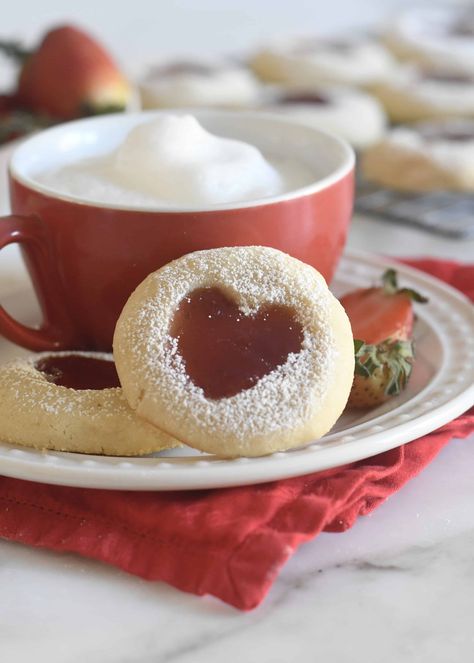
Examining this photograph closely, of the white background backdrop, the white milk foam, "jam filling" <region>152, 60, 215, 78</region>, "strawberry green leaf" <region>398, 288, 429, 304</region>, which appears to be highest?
the white milk foam

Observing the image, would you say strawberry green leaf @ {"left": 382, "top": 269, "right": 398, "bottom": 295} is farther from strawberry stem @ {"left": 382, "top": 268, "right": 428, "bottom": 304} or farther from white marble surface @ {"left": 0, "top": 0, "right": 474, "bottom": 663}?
white marble surface @ {"left": 0, "top": 0, "right": 474, "bottom": 663}

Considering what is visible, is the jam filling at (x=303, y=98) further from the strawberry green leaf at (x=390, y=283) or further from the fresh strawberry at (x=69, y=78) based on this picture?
the strawberry green leaf at (x=390, y=283)

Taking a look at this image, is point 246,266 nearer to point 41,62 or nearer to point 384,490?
point 384,490

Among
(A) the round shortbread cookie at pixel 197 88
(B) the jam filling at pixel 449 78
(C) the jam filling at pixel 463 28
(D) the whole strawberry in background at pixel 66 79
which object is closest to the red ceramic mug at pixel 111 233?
(D) the whole strawberry in background at pixel 66 79

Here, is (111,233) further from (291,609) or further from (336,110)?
(336,110)

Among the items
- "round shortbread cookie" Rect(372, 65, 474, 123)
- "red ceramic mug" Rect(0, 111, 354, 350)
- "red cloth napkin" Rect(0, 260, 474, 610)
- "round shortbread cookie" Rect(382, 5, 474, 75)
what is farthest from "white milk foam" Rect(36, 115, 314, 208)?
"round shortbread cookie" Rect(382, 5, 474, 75)

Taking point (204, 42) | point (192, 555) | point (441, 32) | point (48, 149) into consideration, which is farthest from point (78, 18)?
point (192, 555)

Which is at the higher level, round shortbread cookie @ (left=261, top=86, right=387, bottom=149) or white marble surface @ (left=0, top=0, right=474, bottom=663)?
white marble surface @ (left=0, top=0, right=474, bottom=663)

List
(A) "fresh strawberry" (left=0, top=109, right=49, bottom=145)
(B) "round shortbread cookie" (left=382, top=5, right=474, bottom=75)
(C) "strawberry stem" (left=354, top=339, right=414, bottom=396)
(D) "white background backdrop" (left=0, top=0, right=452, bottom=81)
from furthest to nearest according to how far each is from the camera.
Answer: (D) "white background backdrop" (left=0, top=0, right=452, bottom=81), (B) "round shortbread cookie" (left=382, top=5, right=474, bottom=75), (A) "fresh strawberry" (left=0, top=109, right=49, bottom=145), (C) "strawberry stem" (left=354, top=339, right=414, bottom=396)
